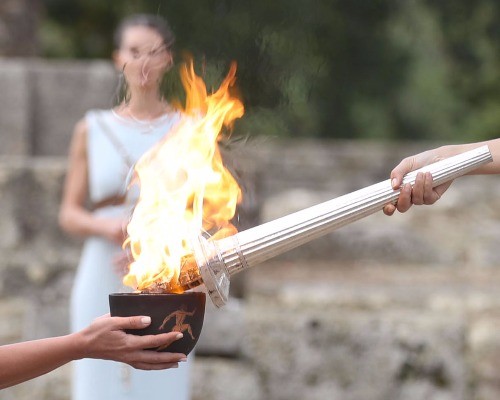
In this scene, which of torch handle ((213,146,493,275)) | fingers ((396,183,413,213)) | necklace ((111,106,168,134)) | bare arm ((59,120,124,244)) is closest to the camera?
torch handle ((213,146,493,275))

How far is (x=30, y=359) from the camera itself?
2.83 metres

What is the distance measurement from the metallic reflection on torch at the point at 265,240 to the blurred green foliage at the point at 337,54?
30.0 inches

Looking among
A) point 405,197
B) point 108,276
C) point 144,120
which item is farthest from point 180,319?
point 108,276

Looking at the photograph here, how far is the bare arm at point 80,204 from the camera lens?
450 cm

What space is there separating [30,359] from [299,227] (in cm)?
74

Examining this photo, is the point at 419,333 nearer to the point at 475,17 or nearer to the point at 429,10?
the point at 475,17

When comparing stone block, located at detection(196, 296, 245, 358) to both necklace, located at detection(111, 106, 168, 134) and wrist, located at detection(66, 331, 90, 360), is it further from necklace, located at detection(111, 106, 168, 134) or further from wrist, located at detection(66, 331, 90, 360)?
wrist, located at detection(66, 331, 90, 360)

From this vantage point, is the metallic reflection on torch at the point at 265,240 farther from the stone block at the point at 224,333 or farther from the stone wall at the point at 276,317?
the stone block at the point at 224,333

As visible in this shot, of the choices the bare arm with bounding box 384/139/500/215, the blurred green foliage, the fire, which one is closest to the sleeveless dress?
the blurred green foliage

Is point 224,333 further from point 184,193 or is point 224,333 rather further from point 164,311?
point 164,311

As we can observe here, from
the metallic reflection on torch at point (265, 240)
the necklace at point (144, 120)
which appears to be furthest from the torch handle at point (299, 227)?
the necklace at point (144, 120)

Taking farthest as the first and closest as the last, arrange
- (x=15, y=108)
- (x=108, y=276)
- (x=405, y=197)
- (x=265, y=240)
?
(x=15, y=108), (x=108, y=276), (x=405, y=197), (x=265, y=240)

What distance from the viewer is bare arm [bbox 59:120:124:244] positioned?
4504 mm

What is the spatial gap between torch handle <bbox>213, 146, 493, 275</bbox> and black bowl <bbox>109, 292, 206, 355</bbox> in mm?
134
